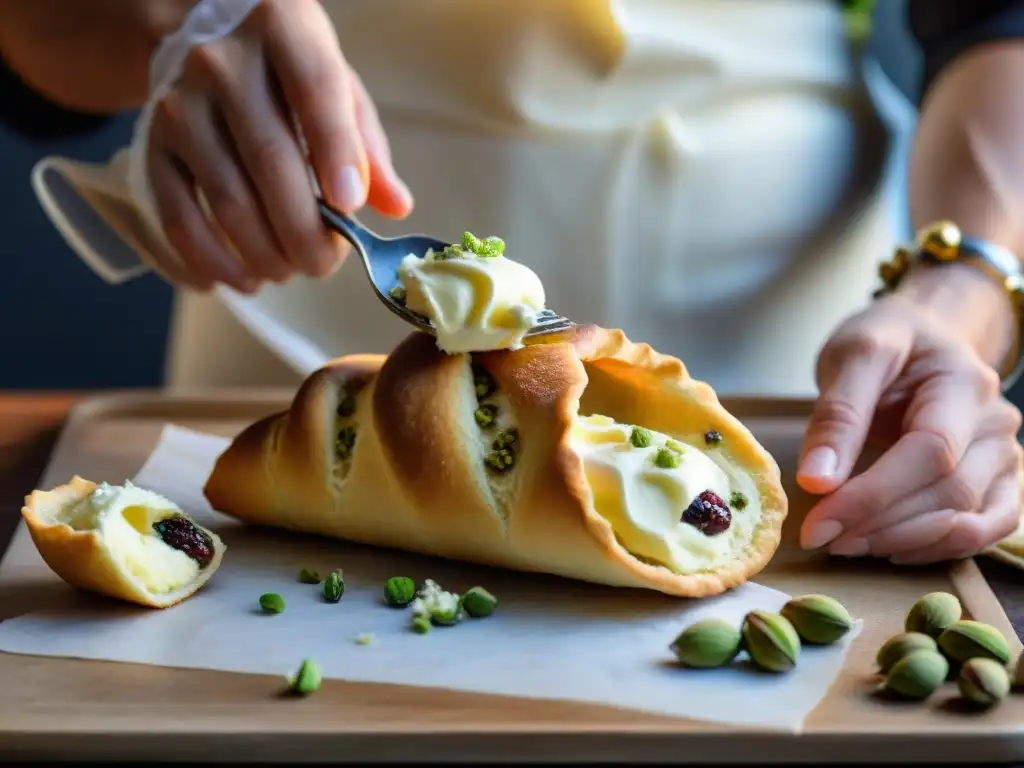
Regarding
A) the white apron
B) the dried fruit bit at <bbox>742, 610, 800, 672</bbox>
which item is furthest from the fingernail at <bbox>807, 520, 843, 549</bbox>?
the white apron

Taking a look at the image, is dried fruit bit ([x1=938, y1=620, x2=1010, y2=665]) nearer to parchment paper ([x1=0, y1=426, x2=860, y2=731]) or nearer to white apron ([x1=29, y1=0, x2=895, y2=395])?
parchment paper ([x1=0, y1=426, x2=860, y2=731])

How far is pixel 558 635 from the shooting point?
1169 mm

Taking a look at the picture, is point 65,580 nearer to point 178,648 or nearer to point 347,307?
point 178,648

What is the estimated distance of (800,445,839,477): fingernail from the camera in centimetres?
137

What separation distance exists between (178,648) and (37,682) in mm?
125

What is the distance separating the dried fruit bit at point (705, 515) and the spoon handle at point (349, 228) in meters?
0.47

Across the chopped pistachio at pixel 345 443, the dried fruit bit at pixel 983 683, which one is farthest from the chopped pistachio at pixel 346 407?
the dried fruit bit at pixel 983 683

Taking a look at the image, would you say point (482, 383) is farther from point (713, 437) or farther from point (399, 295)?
point (713, 437)

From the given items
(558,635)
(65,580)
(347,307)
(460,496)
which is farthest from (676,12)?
(65,580)

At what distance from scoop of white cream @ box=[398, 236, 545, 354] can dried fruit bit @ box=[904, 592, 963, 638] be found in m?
0.47

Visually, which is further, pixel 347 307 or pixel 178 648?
pixel 347 307

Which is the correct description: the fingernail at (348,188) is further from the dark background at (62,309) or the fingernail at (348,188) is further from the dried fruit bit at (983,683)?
the dark background at (62,309)

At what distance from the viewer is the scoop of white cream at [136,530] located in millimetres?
1216

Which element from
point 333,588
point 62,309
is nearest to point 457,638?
point 333,588
